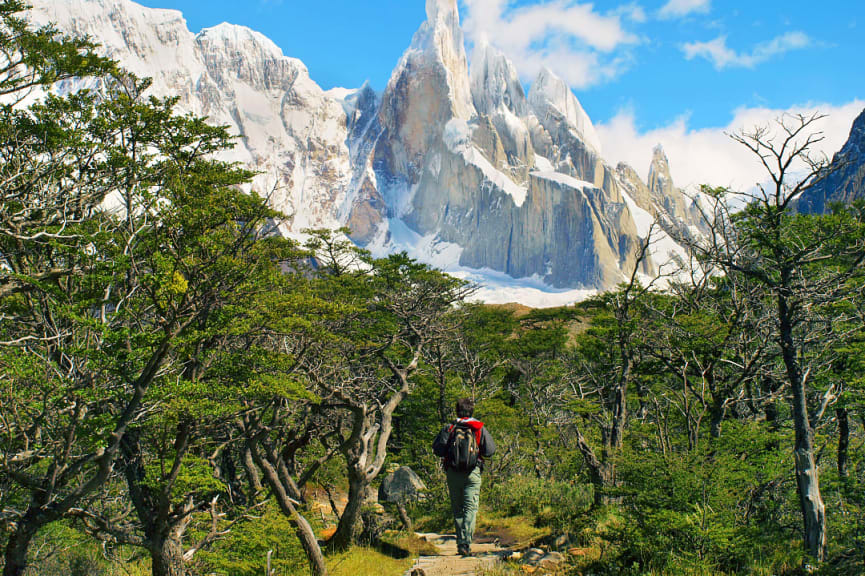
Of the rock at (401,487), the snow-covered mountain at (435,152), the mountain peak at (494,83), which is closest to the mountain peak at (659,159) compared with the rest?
the snow-covered mountain at (435,152)

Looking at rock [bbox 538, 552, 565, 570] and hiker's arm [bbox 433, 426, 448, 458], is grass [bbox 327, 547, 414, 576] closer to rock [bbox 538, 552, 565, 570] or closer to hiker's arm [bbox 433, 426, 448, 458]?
rock [bbox 538, 552, 565, 570]

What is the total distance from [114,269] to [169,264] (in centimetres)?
110

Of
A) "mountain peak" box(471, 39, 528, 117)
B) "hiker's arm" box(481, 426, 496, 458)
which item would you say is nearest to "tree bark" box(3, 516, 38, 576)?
"hiker's arm" box(481, 426, 496, 458)

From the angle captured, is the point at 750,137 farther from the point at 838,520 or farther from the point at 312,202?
the point at 312,202

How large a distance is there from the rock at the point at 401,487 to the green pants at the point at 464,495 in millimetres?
11727

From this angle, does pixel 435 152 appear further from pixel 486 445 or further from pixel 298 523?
pixel 486 445

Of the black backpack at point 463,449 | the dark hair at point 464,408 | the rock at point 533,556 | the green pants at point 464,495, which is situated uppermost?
the dark hair at point 464,408

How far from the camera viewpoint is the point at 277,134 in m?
156

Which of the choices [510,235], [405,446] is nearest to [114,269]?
[405,446]

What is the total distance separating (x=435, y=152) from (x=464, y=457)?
152 m

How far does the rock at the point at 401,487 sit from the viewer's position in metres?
17.5

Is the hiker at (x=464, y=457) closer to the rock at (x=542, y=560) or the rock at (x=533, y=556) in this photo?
the rock at (x=542, y=560)

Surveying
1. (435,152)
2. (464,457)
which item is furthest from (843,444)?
(435,152)

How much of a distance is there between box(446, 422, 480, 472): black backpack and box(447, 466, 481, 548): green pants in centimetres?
12
